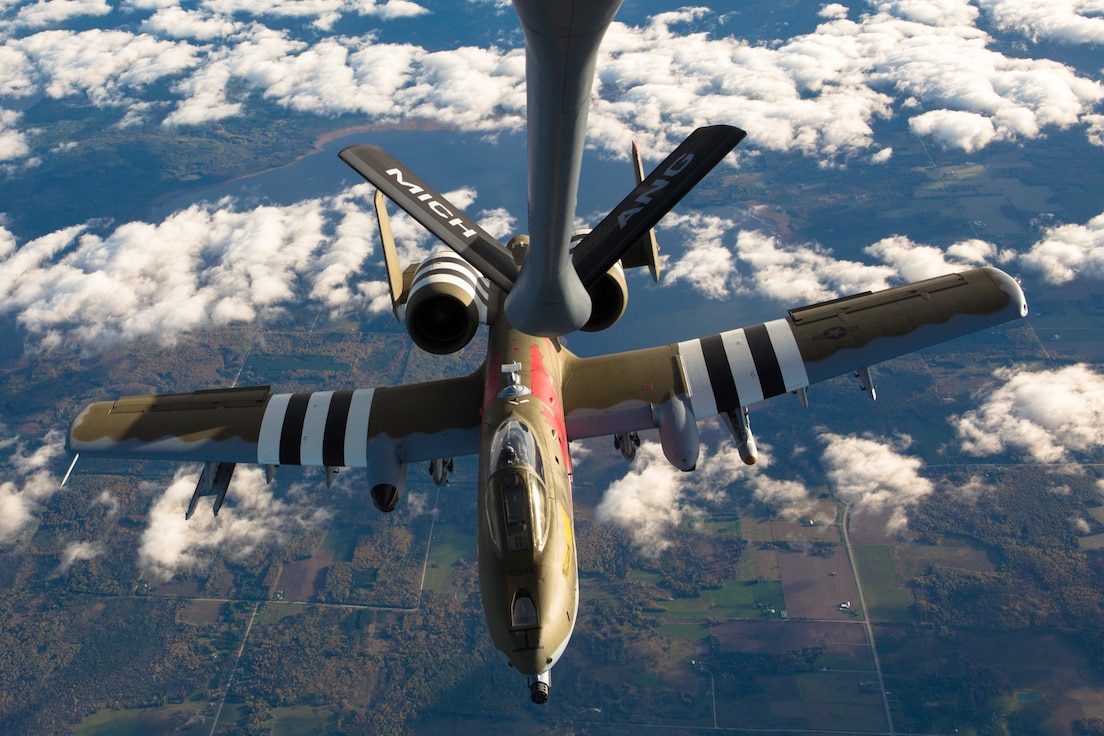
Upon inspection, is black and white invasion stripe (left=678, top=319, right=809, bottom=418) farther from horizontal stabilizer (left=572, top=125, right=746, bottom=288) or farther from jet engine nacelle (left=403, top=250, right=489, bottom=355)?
horizontal stabilizer (left=572, top=125, right=746, bottom=288)

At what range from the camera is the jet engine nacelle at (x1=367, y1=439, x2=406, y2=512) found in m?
23.2

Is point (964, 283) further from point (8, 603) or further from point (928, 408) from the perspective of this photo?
point (8, 603)

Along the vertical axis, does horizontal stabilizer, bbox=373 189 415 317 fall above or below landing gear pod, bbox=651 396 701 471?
above

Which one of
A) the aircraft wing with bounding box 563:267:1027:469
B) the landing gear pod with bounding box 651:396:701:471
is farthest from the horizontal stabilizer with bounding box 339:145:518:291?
the landing gear pod with bounding box 651:396:701:471

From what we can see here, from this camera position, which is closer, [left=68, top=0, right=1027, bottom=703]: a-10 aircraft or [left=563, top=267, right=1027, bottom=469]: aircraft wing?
[left=68, top=0, right=1027, bottom=703]: a-10 aircraft

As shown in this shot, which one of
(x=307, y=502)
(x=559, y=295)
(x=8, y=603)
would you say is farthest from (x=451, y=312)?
(x=8, y=603)

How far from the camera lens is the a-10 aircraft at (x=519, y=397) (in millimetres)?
17891

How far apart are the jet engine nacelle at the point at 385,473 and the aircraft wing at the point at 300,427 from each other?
4 centimetres

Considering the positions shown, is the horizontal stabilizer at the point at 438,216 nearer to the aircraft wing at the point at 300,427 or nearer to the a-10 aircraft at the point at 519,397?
the a-10 aircraft at the point at 519,397

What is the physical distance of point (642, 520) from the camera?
383ft

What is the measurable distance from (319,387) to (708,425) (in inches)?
2978

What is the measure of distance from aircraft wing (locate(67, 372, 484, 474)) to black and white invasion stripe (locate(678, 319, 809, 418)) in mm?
7305

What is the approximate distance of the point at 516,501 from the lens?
56.3ft

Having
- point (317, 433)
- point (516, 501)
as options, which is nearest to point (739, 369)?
point (516, 501)
